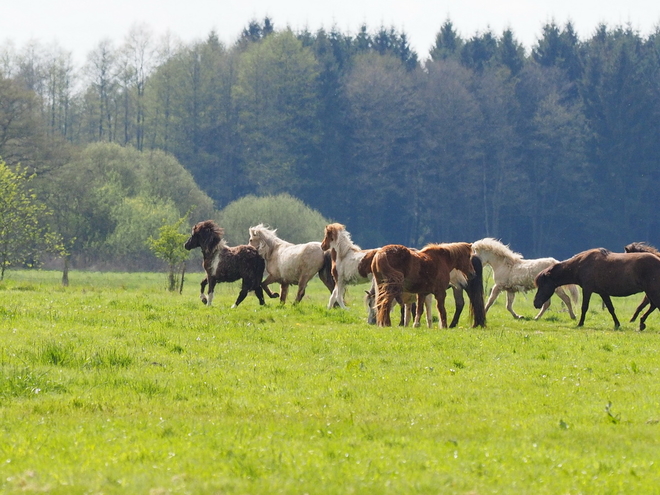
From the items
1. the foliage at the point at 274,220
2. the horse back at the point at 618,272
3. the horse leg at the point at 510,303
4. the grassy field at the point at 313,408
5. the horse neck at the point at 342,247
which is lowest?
the grassy field at the point at 313,408

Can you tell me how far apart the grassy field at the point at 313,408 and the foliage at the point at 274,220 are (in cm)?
4593

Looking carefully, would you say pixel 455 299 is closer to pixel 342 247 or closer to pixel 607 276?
pixel 342 247

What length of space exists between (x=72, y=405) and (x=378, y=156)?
86.3 m

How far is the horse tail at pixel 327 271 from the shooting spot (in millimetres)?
23737

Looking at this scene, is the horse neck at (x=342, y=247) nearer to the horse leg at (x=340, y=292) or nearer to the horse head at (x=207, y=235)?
the horse leg at (x=340, y=292)

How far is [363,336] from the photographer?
15875 mm

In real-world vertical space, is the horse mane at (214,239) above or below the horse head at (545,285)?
above

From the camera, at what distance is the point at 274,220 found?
64.4 metres

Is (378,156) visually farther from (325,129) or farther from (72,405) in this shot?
(72,405)

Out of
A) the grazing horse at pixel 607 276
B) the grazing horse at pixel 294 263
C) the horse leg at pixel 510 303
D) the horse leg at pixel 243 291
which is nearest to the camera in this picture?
the grazing horse at pixel 607 276

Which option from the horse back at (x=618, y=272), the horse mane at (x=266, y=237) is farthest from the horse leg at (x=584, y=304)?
the horse mane at (x=266, y=237)

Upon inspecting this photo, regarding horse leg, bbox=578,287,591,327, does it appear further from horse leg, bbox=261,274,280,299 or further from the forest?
the forest

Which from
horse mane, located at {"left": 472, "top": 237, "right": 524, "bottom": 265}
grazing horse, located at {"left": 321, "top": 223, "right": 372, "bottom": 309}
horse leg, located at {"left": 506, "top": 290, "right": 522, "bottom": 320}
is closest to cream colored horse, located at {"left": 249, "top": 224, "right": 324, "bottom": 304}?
grazing horse, located at {"left": 321, "top": 223, "right": 372, "bottom": 309}

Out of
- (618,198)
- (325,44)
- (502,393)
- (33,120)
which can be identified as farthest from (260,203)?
(502,393)
